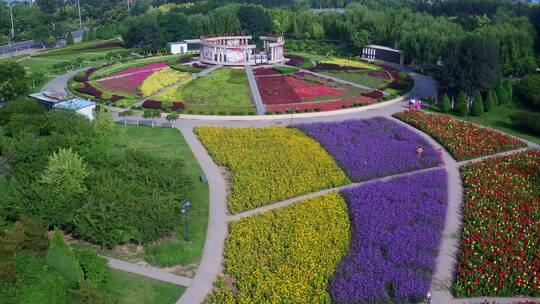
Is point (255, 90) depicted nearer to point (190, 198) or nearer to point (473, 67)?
point (473, 67)

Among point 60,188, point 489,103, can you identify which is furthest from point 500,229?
point 489,103

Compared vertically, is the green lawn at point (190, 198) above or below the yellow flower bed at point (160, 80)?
below

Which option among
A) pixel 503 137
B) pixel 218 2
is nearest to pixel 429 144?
pixel 503 137

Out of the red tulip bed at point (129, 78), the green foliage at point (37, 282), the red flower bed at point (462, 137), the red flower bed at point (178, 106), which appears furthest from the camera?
the red tulip bed at point (129, 78)

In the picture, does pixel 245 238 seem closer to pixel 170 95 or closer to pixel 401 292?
pixel 401 292

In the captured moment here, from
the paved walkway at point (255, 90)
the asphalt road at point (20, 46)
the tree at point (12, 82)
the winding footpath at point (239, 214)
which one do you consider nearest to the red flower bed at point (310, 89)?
the paved walkway at point (255, 90)

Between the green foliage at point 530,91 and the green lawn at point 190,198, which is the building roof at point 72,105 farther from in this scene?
the green foliage at point 530,91
